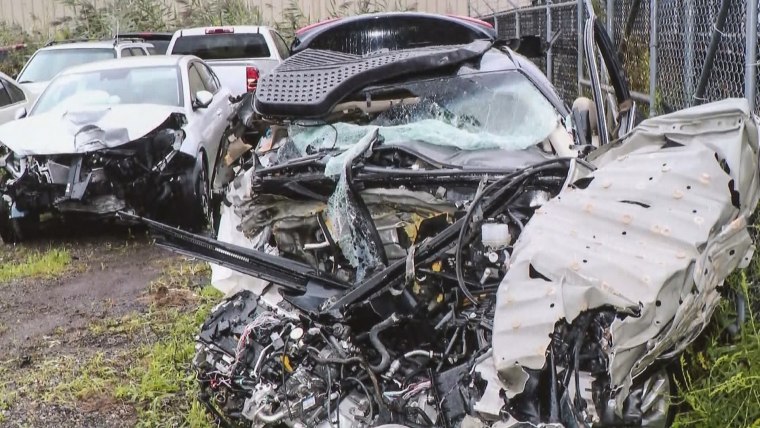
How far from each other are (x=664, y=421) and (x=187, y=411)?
2.76m

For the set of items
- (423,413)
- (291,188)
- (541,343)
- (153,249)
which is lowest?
(153,249)

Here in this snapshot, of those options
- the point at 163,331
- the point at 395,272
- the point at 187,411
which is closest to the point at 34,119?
the point at 163,331

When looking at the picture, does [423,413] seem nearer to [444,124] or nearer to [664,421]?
[664,421]

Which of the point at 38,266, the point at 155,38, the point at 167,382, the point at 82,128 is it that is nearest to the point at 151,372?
the point at 167,382

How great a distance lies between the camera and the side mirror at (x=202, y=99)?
355 inches

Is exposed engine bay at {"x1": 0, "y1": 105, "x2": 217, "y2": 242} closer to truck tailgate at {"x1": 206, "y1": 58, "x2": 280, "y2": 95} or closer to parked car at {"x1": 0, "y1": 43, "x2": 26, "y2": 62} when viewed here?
truck tailgate at {"x1": 206, "y1": 58, "x2": 280, "y2": 95}

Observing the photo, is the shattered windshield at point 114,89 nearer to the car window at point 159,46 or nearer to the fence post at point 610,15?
the fence post at point 610,15

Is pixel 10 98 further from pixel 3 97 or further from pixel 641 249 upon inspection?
pixel 641 249

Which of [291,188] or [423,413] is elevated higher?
[291,188]

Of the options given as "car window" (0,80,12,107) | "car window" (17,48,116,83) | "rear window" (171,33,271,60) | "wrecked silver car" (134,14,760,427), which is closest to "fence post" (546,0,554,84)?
"rear window" (171,33,271,60)

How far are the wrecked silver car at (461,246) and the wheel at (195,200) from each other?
3479 mm

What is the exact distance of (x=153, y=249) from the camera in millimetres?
8516

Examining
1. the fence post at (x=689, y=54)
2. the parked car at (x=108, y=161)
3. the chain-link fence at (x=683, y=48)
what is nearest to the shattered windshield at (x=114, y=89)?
the parked car at (x=108, y=161)

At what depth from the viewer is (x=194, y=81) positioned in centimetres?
991
